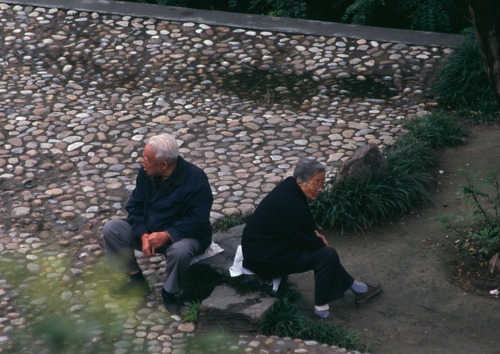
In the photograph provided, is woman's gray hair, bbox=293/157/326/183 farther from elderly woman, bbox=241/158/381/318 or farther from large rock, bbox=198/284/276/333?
large rock, bbox=198/284/276/333

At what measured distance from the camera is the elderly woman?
594cm

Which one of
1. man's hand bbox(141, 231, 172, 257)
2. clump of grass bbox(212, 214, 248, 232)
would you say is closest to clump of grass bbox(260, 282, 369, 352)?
man's hand bbox(141, 231, 172, 257)

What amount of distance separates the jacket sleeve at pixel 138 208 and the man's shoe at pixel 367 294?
1521 mm

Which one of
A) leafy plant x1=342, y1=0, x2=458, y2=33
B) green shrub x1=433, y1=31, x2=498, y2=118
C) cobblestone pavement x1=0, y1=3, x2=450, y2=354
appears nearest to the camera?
cobblestone pavement x1=0, y1=3, x2=450, y2=354

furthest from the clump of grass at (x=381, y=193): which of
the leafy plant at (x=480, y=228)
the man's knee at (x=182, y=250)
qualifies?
the man's knee at (x=182, y=250)

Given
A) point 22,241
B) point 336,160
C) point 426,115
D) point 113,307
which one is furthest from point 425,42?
point 113,307

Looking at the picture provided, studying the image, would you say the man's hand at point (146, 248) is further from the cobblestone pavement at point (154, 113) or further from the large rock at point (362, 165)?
the large rock at point (362, 165)

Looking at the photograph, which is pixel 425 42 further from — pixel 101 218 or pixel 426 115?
pixel 101 218

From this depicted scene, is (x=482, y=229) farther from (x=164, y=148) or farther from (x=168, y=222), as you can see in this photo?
(x=164, y=148)

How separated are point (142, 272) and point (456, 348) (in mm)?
2228

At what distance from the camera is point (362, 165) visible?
7422mm

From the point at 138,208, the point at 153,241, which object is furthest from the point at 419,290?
the point at 138,208

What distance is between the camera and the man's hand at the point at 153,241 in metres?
6.01

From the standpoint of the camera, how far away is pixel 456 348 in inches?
230
